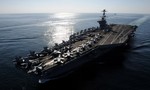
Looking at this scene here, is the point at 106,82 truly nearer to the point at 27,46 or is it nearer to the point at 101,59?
the point at 101,59

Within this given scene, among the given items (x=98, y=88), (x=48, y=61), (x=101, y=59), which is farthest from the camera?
(x=101, y=59)

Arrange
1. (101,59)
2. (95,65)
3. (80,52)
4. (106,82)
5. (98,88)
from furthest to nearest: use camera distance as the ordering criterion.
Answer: (101,59) → (95,65) → (80,52) → (106,82) → (98,88)

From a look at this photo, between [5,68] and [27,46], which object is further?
[27,46]

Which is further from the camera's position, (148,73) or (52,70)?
(148,73)

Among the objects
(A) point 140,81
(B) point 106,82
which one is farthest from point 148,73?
(B) point 106,82

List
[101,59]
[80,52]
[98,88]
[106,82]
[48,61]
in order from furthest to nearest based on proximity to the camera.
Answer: [101,59], [80,52], [48,61], [106,82], [98,88]

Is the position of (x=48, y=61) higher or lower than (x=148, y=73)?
higher

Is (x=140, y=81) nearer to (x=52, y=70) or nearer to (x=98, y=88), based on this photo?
(x=98, y=88)

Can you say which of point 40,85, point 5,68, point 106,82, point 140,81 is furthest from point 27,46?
point 140,81

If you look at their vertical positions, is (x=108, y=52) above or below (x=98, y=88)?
above
